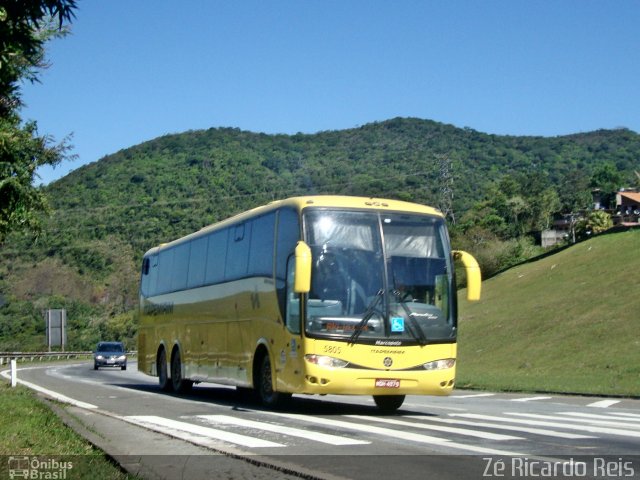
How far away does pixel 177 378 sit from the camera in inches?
989

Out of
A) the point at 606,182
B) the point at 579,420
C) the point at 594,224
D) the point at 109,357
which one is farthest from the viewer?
the point at 606,182

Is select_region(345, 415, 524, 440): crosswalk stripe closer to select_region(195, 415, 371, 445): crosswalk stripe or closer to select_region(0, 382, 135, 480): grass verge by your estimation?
select_region(195, 415, 371, 445): crosswalk stripe

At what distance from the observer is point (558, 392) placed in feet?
82.0

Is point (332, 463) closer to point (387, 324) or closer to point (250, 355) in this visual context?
point (387, 324)

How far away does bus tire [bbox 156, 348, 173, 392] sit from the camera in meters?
25.9

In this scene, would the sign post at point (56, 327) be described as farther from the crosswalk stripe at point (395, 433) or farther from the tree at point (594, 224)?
the crosswalk stripe at point (395, 433)

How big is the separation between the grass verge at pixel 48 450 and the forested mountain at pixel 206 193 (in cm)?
6604

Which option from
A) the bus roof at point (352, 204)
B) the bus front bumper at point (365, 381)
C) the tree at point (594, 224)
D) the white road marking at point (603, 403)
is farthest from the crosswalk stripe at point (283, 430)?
the tree at point (594, 224)

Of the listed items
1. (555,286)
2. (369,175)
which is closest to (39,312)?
(369,175)

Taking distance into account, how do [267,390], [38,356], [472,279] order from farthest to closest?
[38,356] < [267,390] < [472,279]

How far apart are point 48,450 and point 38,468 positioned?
1.41 m

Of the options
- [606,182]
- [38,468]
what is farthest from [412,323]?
[606,182]

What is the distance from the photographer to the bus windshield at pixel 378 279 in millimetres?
16031

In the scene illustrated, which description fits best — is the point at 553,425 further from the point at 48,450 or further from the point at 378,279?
the point at 48,450
